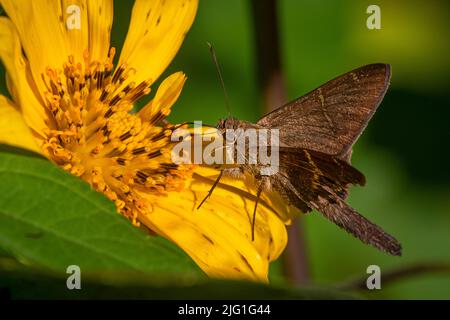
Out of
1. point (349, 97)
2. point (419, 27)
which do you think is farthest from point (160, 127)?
point (419, 27)

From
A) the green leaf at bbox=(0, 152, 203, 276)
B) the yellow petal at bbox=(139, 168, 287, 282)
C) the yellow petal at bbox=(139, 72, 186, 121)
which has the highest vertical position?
the yellow petal at bbox=(139, 72, 186, 121)

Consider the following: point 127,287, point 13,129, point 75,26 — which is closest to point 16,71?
point 13,129

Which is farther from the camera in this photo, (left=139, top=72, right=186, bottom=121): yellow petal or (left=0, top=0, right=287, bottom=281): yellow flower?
(left=139, top=72, right=186, bottom=121): yellow petal

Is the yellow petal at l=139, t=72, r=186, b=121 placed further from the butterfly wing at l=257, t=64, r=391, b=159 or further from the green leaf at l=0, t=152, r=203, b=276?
the green leaf at l=0, t=152, r=203, b=276

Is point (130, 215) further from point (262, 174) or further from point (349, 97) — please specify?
point (349, 97)

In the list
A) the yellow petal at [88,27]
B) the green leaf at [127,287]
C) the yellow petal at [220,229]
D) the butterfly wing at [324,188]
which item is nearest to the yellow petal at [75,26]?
the yellow petal at [88,27]

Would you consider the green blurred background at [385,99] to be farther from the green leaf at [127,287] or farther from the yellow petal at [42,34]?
the green leaf at [127,287]

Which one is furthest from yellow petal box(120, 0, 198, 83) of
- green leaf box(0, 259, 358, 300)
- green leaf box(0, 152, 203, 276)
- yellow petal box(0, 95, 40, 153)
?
green leaf box(0, 259, 358, 300)
